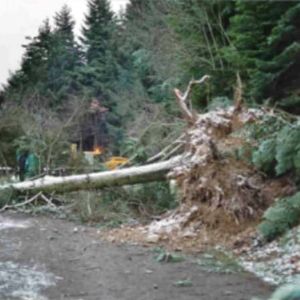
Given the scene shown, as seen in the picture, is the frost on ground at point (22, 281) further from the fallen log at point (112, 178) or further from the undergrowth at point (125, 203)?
the fallen log at point (112, 178)

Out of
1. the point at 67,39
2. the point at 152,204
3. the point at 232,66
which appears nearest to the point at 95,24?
the point at 67,39

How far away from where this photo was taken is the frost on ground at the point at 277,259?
4980 millimetres

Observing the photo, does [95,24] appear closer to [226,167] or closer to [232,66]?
[232,66]

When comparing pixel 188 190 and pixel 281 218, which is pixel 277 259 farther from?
pixel 188 190

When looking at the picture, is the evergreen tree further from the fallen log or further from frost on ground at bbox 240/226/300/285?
frost on ground at bbox 240/226/300/285

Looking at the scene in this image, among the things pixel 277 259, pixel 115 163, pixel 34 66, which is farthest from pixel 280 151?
pixel 34 66

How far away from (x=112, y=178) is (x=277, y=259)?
11.4ft

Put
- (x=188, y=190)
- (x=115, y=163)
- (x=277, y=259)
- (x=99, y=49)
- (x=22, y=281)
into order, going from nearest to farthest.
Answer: (x=22, y=281)
(x=277, y=259)
(x=188, y=190)
(x=115, y=163)
(x=99, y=49)

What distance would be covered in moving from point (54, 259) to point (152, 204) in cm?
301

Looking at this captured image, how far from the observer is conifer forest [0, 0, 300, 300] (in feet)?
16.4

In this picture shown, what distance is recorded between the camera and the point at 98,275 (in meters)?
5.08

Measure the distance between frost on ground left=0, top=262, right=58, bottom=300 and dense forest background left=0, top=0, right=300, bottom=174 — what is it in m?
3.10

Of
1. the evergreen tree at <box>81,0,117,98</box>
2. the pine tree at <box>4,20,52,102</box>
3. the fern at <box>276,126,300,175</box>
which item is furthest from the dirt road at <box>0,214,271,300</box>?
the evergreen tree at <box>81,0,117,98</box>

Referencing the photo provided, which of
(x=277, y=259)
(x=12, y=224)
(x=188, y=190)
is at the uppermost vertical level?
(x=188, y=190)
